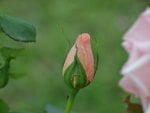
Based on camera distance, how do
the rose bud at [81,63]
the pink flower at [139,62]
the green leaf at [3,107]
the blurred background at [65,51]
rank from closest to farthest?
the pink flower at [139,62] → the rose bud at [81,63] → the green leaf at [3,107] → the blurred background at [65,51]

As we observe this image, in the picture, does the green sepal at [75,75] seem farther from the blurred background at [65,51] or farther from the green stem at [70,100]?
the blurred background at [65,51]

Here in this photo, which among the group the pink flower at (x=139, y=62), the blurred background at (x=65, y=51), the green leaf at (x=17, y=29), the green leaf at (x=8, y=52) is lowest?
the pink flower at (x=139, y=62)

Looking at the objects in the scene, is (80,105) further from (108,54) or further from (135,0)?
(135,0)

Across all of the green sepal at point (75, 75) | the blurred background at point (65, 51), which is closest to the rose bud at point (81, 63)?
the green sepal at point (75, 75)

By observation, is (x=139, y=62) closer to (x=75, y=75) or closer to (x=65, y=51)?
(x=75, y=75)

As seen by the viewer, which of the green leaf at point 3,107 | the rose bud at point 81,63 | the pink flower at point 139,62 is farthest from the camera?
the green leaf at point 3,107

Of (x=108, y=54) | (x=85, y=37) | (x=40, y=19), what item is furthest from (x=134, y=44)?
(x=40, y=19)

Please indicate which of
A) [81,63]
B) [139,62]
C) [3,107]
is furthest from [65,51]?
[139,62]

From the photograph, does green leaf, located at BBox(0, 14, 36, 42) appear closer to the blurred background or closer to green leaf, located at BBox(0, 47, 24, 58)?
green leaf, located at BBox(0, 47, 24, 58)
